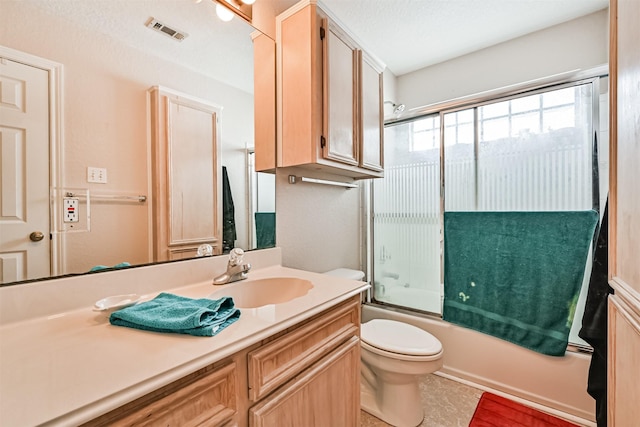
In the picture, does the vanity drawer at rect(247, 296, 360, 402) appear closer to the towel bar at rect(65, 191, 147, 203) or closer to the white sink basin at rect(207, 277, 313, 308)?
the white sink basin at rect(207, 277, 313, 308)

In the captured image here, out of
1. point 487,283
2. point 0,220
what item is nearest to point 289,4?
point 0,220

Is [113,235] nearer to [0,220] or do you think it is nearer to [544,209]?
[0,220]

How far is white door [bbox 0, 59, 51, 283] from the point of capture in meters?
0.71

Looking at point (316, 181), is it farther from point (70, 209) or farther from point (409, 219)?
point (70, 209)

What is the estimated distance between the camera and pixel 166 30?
1.03 metres

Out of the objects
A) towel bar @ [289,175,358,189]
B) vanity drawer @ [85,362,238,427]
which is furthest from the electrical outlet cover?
towel bar @ [289,175,358,189]

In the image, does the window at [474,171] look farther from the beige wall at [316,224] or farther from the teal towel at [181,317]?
the teal towel at [181,317]

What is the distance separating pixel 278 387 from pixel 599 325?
1.36 metres

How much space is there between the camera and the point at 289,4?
152cm

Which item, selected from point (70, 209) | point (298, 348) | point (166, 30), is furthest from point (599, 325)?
point (166, 30)

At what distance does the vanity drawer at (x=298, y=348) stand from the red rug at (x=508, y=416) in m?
1.07

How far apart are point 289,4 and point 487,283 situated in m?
2.08

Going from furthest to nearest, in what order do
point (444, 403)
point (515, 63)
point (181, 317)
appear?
point (515, 63), point (444, 403), point (181, 317)

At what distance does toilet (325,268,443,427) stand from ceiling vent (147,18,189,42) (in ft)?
5.48
